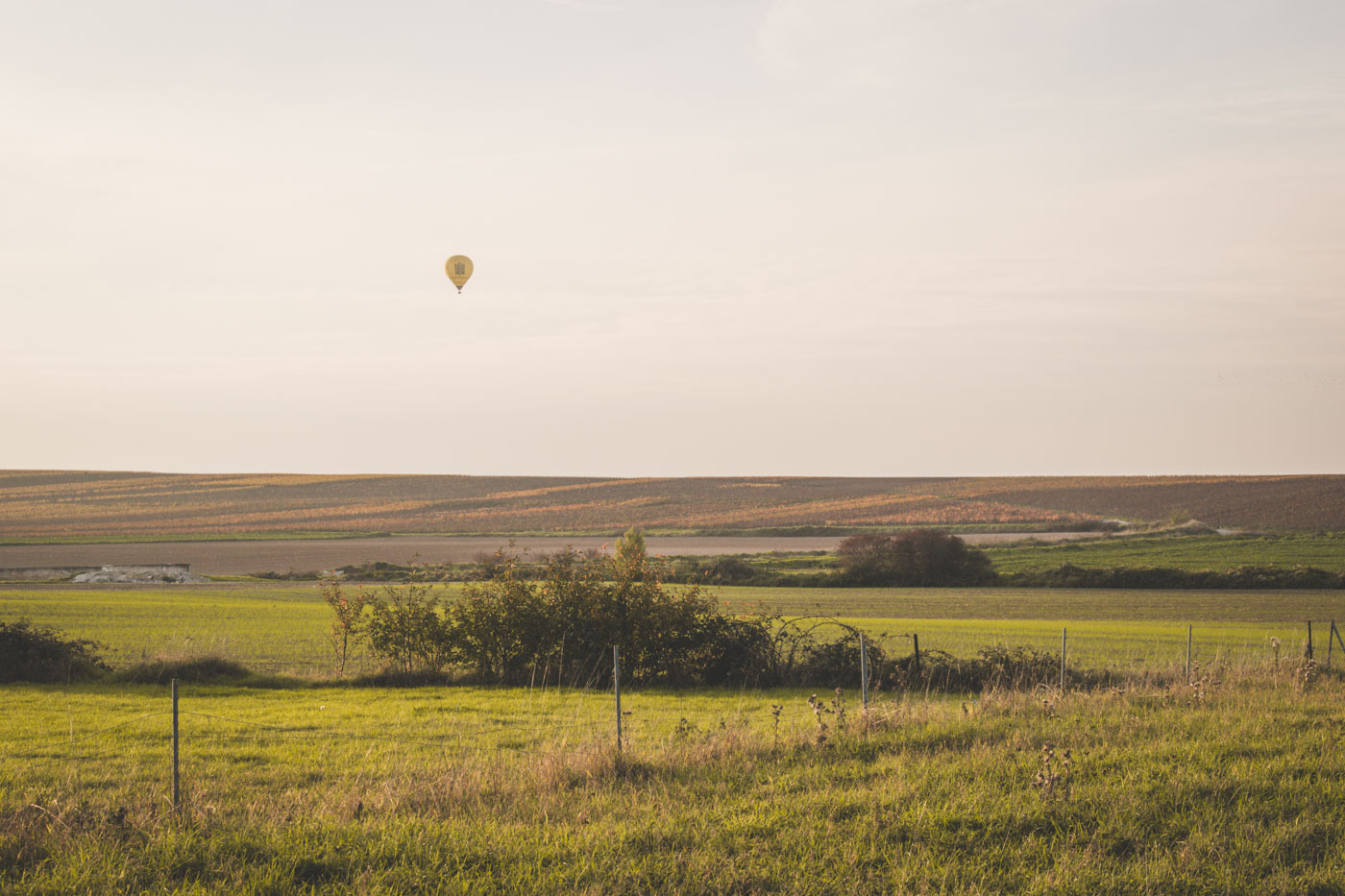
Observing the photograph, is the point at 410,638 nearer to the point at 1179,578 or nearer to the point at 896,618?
the point at 896,618

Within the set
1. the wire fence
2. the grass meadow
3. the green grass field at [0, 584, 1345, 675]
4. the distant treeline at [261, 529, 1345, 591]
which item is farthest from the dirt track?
the grass meadow

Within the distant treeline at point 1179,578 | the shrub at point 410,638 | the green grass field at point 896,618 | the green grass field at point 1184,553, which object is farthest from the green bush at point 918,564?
the shrub at point 410,638

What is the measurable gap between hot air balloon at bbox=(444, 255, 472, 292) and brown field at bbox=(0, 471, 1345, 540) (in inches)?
2558

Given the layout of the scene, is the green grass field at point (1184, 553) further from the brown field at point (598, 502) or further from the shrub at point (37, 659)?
the shrub at point (37, 659)

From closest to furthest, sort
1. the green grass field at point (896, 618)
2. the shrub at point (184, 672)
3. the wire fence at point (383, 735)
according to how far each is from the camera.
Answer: the wire fence at point (383, 735) → the shrub at point (184, 672) → the green grass field at point (896, 618)

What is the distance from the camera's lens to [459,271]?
45.3 metres

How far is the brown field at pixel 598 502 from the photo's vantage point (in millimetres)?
98688

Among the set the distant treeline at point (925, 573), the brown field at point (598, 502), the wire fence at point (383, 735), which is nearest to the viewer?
the wire fence at point (383, 735)

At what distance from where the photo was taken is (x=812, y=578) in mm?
58531

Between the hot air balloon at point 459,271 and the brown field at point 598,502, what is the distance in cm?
6496

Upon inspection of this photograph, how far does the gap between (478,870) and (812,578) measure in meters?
52.3

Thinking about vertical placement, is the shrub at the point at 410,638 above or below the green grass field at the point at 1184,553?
above

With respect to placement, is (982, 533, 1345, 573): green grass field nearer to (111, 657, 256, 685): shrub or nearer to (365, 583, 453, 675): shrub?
(365, 583, 453, 675): shrub

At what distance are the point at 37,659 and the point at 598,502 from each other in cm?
11542
